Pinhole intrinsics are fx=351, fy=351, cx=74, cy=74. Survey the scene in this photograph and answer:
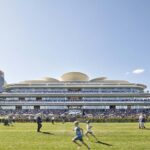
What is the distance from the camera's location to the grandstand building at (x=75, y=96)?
398 feet

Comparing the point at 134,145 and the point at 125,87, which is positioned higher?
the point at 125,87

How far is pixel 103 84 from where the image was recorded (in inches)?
5079

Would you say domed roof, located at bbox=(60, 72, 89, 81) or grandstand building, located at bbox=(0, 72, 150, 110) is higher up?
domed roof, located at bbox=(60, 72, 89, 81)

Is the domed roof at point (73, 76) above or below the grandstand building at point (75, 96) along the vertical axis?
above

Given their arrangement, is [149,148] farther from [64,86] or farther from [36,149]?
[64,86]

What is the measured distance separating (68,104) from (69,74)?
3883cm

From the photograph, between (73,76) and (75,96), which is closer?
(75,96)

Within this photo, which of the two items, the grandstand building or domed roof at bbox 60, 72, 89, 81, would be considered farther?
domed roof at bbox 60, 72, 89, 81

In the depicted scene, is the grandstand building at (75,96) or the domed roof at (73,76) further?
the domed roof at (73,76)

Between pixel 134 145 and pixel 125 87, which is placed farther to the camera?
pixel 125 87

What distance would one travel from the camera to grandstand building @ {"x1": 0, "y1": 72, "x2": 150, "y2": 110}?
12119 cm

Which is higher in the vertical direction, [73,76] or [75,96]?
[73,76]

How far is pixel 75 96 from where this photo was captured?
125m

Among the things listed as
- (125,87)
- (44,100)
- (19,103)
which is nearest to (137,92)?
(125,87)
